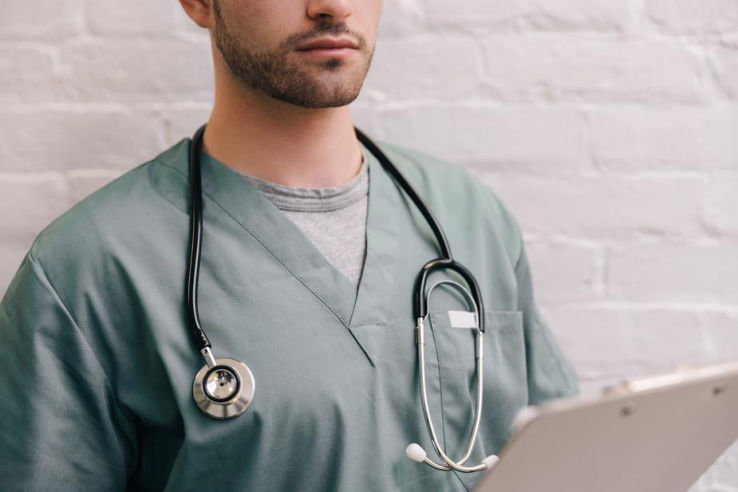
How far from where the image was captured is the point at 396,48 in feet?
3.30

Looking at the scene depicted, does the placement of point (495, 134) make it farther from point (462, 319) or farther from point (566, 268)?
point (462, 319)

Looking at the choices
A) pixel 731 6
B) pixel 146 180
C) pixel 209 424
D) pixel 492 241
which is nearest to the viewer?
pixel 209 424

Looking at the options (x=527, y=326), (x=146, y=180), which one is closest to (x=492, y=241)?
(x=527, y=326)

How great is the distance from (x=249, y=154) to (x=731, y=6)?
26.2 inches

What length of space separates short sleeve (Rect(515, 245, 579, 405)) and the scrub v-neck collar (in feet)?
0.68

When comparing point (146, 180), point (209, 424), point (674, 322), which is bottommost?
point (674, 322)

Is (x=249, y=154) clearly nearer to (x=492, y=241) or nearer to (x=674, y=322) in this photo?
(x=492, y=241)

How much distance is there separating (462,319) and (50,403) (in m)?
0.41

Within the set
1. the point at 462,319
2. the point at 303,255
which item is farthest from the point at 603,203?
the point at 303,255

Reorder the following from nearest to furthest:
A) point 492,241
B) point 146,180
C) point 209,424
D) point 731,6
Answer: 1. point 209,424
2. point 146,180
3. point 492,241
4. point 731,6

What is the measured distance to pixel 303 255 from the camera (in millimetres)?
784

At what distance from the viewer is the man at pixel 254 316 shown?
0.72m

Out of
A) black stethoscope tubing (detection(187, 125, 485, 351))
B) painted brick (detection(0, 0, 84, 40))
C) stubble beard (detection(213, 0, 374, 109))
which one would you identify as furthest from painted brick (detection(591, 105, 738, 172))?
painted brick (detection(0, 0, 84, 40))

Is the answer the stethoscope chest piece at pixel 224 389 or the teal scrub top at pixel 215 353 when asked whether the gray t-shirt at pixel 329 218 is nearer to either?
the teal scrub top at pixel 215 353
